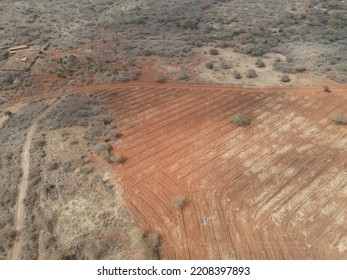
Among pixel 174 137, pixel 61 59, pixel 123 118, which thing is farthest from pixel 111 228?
pixel 61 59

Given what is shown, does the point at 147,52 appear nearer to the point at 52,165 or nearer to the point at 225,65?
the point at 225,65

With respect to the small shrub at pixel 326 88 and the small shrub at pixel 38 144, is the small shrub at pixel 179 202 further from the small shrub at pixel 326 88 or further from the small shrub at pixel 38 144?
the small shrub at pixel 326 88

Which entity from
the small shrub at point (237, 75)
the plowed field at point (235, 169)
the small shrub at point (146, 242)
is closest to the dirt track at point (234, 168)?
the plowed field at point (235, 169)

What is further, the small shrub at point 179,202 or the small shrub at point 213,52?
the small shrub at point 213,52

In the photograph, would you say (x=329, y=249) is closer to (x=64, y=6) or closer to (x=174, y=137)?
(x=174, y=137)

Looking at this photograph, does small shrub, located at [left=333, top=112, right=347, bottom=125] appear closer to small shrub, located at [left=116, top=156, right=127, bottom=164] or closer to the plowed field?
the plowed field

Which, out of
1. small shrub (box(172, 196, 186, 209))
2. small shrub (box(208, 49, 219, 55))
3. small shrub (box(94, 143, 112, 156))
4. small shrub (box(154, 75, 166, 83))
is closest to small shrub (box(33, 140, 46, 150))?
small shrub (box(94, 143, 112, 156))
